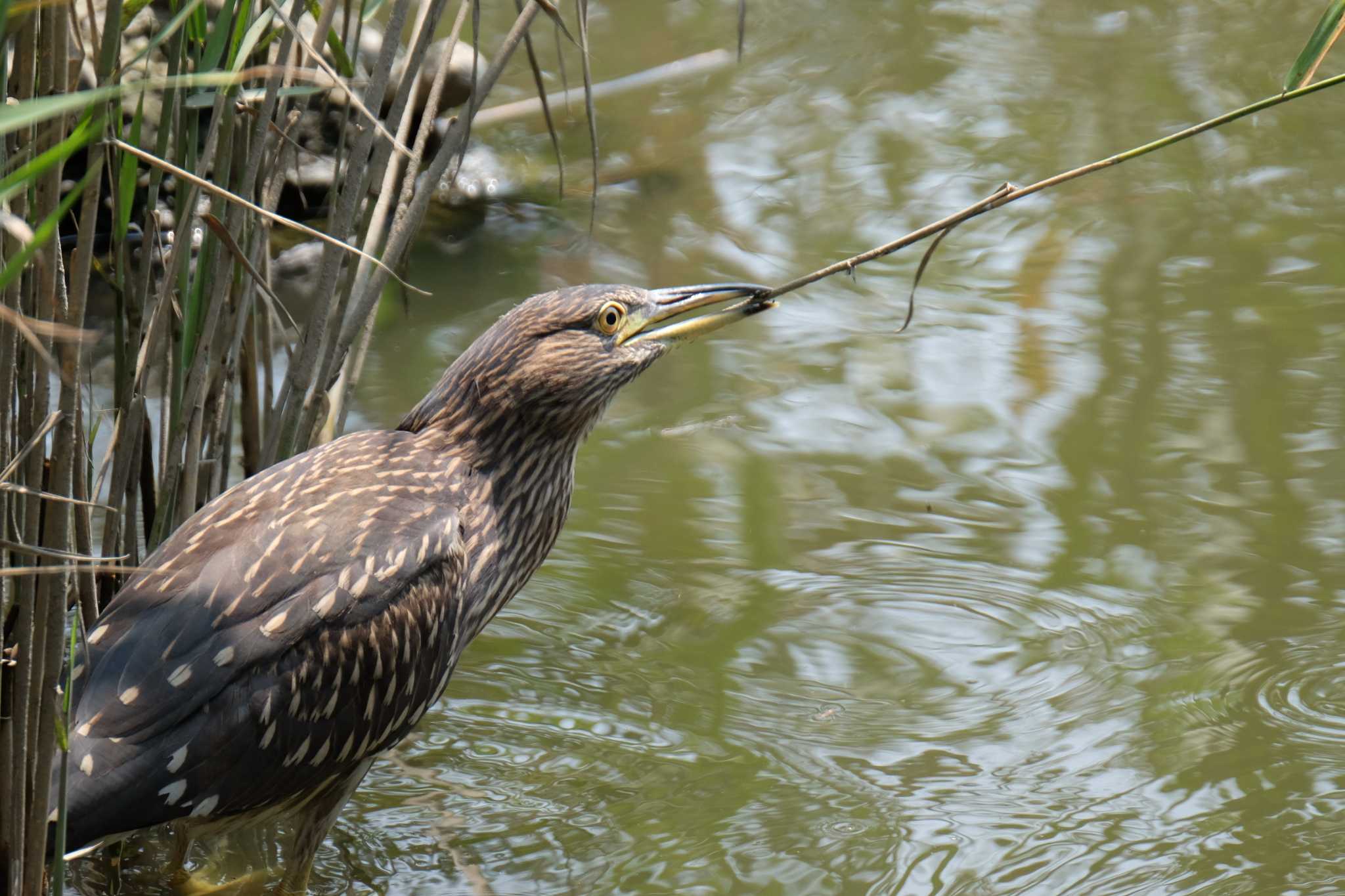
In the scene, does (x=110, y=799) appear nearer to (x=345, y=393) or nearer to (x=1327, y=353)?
(x=345, y=393)

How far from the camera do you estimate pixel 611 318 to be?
3.95m

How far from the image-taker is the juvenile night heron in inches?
122

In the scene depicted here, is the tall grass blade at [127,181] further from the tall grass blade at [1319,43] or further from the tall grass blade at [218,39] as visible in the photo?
the tall grass blade at [1319,43]

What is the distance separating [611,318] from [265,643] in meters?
1.23

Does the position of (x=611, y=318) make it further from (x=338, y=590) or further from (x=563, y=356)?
(x=338, y=590)

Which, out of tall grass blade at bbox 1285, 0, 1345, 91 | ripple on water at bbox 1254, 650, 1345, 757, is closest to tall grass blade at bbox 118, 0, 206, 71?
tall grass blade at bbox 1285, 0, 1345, 91

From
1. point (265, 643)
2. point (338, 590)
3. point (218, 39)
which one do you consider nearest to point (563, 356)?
A: point (338, 590)

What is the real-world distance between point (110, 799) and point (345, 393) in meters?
1.52

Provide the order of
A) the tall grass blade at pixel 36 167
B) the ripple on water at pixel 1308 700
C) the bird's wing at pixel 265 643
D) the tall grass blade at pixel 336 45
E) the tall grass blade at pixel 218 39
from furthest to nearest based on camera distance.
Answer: the ripple on water at pixel 1308 700
the tall grass blade at pixel 336 45
the bird's wing at pixel 265 643
the tall grass blade at pixel 218 39
the tall grass blade at pixel 36 167

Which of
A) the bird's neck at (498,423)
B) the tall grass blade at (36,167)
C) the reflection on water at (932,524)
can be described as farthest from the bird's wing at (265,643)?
the tall grass blade at (36,167)

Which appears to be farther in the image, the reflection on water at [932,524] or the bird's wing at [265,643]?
the reflection on water at [932,524]

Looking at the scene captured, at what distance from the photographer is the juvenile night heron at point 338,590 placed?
3.11 metres

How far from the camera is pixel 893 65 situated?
8617 millimetres

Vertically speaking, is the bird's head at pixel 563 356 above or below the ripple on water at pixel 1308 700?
above
